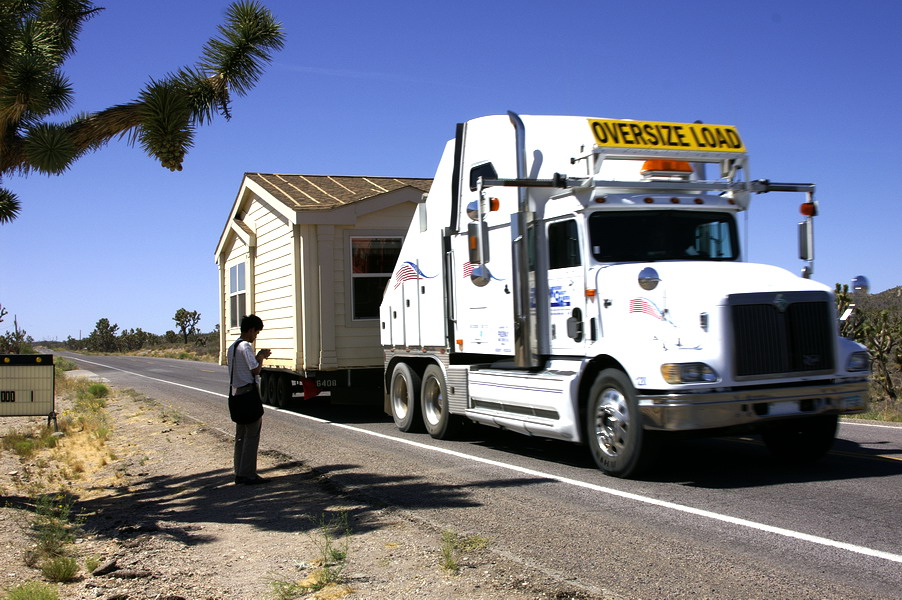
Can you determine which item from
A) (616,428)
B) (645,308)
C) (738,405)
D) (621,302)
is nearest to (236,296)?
(621,302)

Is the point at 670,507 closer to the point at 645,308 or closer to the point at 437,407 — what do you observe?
the point at 645,308

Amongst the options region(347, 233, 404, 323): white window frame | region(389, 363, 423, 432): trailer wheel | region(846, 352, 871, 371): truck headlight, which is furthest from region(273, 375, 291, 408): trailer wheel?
region(846, 352, 871, 371): truck headlight

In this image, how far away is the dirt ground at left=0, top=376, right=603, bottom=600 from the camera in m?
5.22

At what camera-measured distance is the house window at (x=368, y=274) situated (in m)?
15.3

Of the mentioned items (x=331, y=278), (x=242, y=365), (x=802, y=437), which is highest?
(x=331, y=278)

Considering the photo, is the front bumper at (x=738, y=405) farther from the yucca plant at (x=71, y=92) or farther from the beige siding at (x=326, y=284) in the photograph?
the beige siding at (x=326, y=284)

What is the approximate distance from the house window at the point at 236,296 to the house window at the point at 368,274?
4462 mm

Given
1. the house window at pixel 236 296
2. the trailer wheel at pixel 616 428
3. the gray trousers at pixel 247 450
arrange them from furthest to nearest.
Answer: the house window at pixel 236 296 → the gray trousers at pixel 247 450 → the trailer wheel at pixel 616 428

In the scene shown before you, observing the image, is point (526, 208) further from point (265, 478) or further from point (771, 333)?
point (265, 478)

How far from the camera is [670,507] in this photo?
6945 millimetres

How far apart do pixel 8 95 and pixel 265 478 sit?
14.5ft

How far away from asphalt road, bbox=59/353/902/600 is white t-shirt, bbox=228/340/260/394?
4.40ft

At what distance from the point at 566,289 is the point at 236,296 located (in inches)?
488

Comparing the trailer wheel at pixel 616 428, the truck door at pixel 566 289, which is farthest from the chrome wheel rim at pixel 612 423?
the truck door at pixel 566 289
